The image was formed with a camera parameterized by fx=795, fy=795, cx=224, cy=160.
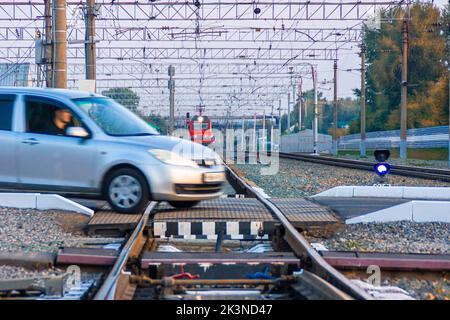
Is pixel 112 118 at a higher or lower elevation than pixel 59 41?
lower

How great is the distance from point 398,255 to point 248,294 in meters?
2.22

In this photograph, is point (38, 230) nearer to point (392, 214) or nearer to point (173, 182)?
point (173, 182)

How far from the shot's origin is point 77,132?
10242 mm

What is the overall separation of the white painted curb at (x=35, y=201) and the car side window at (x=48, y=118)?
3.40 ft

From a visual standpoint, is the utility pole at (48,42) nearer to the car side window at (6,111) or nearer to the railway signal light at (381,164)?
the railway signal light at (381,164)

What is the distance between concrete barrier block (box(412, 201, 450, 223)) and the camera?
34.6ft

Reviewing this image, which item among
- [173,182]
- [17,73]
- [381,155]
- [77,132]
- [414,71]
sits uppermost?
[414,71]

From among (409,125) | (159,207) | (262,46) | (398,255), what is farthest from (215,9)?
(409,125)

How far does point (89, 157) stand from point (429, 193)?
5.88 meters

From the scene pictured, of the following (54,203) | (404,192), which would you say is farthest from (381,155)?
(54,203)

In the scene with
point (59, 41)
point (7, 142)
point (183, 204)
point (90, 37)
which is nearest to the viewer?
point (7, 142)

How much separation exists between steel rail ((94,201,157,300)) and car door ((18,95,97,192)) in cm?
110

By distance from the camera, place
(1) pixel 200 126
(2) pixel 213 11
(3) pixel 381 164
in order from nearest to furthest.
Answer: (3) pixel 381 164 < (2) pixel 213 11 < (1) pixel 200 126
